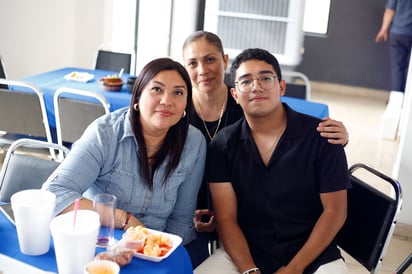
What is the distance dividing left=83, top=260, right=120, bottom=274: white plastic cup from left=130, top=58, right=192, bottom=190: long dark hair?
0.53 metres

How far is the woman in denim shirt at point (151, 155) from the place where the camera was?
5.37 feet

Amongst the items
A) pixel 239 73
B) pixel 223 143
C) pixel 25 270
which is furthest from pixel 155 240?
pixel 239 73

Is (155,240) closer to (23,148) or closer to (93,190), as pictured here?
(93,190)

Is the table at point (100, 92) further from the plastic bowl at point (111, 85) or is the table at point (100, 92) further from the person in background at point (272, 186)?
the person in background at point (272, 186)

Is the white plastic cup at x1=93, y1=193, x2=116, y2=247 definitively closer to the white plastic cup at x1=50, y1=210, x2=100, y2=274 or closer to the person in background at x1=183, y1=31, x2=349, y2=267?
the white plastic cup at x1=50, y1=210, x2=100, y2=274

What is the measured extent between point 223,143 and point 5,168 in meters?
0.77

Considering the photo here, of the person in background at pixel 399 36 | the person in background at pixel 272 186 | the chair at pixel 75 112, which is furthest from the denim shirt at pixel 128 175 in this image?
the person in background at pixel 399 36

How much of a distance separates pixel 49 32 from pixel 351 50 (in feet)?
13.5

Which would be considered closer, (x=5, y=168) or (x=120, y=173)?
(x=120, y=173)

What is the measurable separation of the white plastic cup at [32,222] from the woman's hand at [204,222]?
2.53 ft

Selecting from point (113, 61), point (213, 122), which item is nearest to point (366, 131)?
point (113, 61)

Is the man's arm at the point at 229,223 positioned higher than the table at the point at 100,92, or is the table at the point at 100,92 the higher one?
the table at the point at 100,92

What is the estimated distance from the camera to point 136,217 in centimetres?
167

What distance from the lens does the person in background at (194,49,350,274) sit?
1.75m
